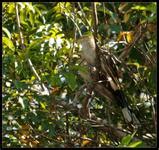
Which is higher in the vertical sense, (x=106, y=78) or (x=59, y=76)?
(x=59, y=76)

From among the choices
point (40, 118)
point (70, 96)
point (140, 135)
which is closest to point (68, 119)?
point (70, 96)

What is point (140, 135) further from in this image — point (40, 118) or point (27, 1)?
point (27, 1)

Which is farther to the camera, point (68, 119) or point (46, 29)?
point (68, 119)

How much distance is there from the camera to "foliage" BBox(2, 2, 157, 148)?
3.38m

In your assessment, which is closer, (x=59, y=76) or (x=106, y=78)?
(x=59, y=76)

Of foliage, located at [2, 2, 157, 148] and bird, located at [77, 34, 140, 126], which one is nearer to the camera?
foliage, located at [2, 2, 157, 148]

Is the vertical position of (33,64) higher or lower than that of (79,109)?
higher

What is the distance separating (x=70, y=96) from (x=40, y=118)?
544 mm

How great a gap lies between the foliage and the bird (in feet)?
0.31

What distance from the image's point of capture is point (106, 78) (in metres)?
3.73

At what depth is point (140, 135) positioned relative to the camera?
339 cm

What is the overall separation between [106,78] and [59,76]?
0.63m

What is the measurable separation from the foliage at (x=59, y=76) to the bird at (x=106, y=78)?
94 mm

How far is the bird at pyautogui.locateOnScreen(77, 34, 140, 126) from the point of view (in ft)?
12.0
